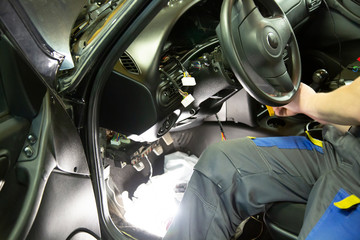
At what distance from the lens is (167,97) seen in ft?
3.73

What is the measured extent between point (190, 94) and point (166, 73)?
151mm

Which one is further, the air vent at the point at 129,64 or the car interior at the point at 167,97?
the air vent at the point at 129,64

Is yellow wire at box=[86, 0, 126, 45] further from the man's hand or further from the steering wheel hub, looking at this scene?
the man's hand

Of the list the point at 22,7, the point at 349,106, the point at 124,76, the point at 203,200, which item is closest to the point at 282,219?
the point at 203,200

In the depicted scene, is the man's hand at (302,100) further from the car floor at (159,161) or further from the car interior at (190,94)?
the car floor at (159,161)

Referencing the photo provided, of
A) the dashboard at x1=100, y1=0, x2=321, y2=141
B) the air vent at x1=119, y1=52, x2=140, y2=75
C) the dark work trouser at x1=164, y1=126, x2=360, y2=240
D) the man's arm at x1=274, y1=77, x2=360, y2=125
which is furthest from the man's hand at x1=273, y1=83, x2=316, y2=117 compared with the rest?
the air vent at x1=119, y1=52, x2=140, y2=75

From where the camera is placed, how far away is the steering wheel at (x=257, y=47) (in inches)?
34.1

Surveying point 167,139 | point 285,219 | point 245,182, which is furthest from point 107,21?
point 167,139

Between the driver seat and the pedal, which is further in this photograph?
the pedal

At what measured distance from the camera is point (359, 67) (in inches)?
62.9

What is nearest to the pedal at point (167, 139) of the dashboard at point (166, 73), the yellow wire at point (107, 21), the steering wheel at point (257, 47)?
the dashboard at point (166, 73)

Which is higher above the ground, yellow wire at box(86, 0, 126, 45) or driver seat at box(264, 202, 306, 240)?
yellow wire at box(86, 0, 126, 45)

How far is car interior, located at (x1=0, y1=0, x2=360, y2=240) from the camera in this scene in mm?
628

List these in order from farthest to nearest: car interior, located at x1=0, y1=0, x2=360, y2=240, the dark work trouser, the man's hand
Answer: the man's hand
the dark work trouser
car interior, located at x1=0, y1=0, x2=360, y2=240
